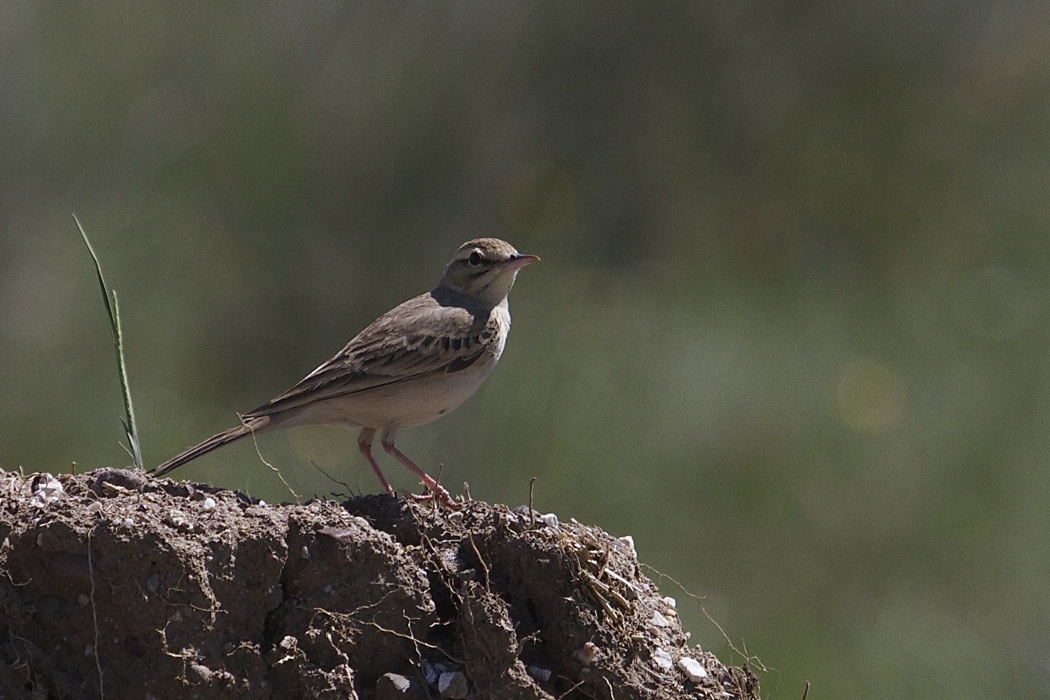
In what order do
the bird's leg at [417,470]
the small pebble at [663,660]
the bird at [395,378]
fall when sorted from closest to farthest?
1. the small pebble at [663,660]
2. the bird's leg at [417,470]
3. the bird at [395,378]

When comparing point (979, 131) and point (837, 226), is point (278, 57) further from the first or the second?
point (979, 131)

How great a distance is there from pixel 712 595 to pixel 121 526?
7561 millimetres

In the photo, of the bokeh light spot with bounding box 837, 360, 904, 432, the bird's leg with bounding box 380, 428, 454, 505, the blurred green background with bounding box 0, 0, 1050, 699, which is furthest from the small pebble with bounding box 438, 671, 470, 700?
the bokeh light spot with bounding box 837, 360, 904, 432

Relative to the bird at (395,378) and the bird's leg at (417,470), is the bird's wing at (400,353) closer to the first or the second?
the bird at (395,378)

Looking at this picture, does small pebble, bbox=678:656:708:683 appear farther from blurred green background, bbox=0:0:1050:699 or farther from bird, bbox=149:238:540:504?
blurred green background, bbox=0:0:1050:699

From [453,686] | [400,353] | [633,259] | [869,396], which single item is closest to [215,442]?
[400,353]

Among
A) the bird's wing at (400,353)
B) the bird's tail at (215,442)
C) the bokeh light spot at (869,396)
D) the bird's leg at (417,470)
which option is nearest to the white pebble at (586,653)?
the bird's leg at (417,470)

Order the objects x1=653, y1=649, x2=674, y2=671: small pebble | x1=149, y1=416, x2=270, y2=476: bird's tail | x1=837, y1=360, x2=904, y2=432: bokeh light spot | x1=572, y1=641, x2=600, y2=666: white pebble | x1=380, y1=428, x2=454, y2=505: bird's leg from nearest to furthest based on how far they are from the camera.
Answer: x1=572, y1=641, x2=600, y2=666: white pebble → x1=653, y1=649, x2=674, y2=671: small pebble → x1=380, y1=428, x2=454, y2=505: bird's leg → x1=149, y1=416, x2=270, y2=476: bird's tail → x1=837, y1=360, x2=904, y2=432: bokeh light spot

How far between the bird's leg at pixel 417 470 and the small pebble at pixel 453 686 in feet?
2.95

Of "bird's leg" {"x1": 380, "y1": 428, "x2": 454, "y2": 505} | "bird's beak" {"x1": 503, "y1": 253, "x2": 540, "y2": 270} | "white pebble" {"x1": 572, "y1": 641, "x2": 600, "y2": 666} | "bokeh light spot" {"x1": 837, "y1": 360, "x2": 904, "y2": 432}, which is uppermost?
"bird's beak" {"x1": 503, "y1": 253, "x2": 540, "y2": 270}

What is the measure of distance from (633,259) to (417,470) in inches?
324

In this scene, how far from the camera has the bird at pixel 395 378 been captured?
22.3 feet

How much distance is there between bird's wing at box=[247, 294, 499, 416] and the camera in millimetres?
6793

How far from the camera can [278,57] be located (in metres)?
14.7
